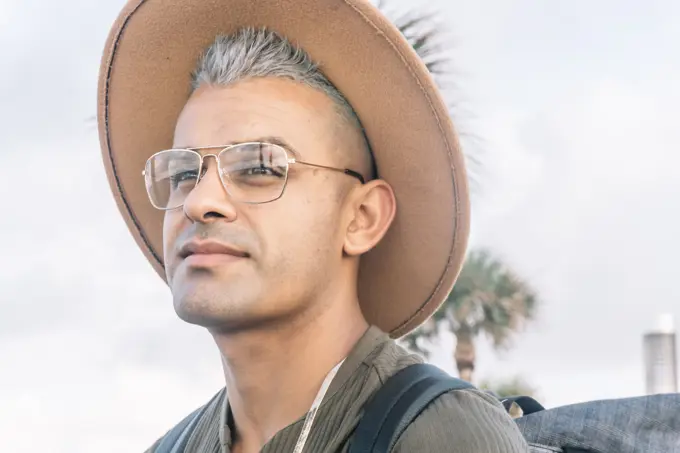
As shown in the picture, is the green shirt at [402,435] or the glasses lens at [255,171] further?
the glasses lens at [255,171]

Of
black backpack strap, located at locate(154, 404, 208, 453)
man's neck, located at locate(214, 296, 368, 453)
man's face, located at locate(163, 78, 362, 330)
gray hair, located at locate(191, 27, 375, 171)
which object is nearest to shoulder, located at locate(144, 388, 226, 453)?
black backpack strap, located at locate(154, 404, 208, 453)

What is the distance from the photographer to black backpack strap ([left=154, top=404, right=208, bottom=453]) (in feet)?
12.2

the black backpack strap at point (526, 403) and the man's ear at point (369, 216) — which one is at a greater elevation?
the man's ear at point (369, 216)

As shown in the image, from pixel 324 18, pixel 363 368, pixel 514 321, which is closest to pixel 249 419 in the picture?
pixel 363 368

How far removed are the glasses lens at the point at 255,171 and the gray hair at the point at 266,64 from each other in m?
0.29

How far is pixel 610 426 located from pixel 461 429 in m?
0.53

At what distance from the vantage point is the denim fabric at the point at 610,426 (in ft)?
10.3

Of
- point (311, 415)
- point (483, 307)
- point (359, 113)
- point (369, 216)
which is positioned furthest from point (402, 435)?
point (483, 307)

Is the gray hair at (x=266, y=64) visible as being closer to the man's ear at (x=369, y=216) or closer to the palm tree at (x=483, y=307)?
the man's ear at (x=369, y=216)

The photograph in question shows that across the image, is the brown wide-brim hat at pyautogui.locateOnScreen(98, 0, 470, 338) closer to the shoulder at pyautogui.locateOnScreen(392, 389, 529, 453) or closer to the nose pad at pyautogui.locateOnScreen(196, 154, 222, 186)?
the nose pad at pyautogui.locateOnScreen(196, 154, 222, 186)

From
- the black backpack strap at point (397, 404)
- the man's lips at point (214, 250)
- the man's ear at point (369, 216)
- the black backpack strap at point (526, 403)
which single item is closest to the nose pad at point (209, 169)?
the man's lips at point (214, 250)

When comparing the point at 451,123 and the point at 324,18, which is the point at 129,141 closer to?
the point at 324,18

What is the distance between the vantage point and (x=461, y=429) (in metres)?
2.89

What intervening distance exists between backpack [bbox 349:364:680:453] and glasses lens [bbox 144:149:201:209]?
0.82m
